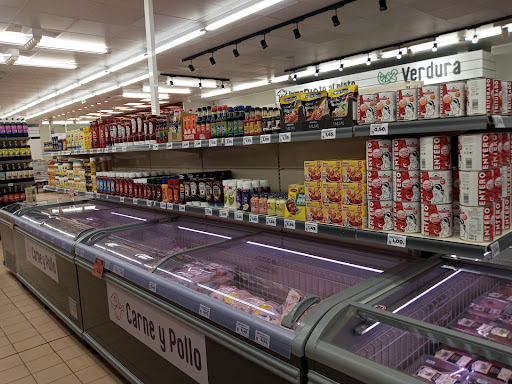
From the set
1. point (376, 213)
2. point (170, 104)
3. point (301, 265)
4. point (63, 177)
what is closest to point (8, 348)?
point (63, 177)

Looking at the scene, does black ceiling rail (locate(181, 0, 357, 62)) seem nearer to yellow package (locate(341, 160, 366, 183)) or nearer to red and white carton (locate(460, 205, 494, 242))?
yellow package (locate(341, 160, 366, 183))

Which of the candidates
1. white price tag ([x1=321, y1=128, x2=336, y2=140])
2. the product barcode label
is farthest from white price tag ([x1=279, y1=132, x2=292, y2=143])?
the product barcode label

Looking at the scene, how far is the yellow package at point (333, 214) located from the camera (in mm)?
1992

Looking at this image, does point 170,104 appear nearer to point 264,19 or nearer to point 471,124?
point 264,19

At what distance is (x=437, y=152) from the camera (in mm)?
1620

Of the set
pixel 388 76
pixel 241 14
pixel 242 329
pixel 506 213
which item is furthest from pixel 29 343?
pixel 388 76

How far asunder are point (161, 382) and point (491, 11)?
8.19 meters

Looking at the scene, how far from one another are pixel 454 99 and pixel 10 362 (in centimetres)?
380

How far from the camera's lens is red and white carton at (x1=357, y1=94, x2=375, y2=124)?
5.91 ft

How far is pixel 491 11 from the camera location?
7.15 m

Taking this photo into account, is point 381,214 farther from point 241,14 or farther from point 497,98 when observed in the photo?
point 241,14

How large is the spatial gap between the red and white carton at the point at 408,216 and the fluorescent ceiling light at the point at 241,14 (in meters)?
5.20

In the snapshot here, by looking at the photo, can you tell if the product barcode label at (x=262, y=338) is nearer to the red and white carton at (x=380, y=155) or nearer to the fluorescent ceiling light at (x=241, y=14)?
the red and white carton at (x=380, y=155)

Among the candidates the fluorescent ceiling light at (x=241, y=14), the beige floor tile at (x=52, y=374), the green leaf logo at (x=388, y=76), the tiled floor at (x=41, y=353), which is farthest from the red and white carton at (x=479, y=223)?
the green leaf logo at (x=388, y=76)
